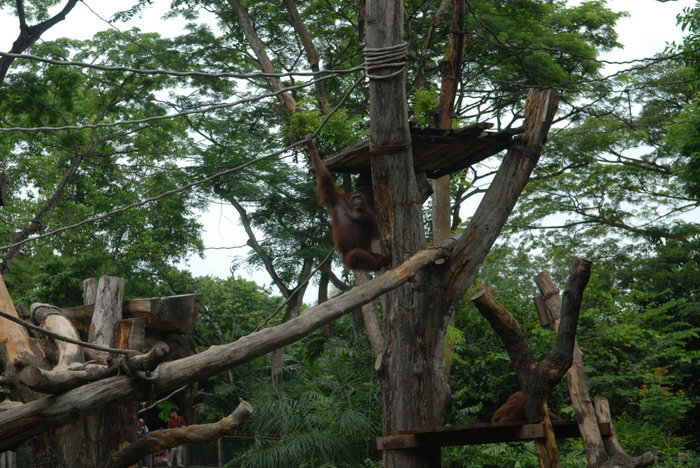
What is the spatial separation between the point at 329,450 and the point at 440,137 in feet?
23.4

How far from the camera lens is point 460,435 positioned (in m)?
4.10

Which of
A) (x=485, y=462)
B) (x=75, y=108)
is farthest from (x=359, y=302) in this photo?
(x=75, y=108)

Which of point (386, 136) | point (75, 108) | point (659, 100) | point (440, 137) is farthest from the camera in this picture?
point (659, 100)

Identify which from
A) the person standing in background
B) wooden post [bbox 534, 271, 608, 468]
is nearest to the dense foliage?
the person standing in background

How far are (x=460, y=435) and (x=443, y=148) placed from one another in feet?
6.40

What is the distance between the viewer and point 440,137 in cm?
442

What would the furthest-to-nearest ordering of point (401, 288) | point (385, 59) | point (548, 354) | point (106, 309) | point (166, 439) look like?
point (106, 309) < point (548, 354) < point (401, 288) < point (385, 59) < point (166, 439)

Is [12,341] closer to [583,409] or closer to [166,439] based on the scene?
[166,439]

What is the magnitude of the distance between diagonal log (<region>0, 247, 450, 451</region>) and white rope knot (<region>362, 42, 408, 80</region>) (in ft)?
5.40

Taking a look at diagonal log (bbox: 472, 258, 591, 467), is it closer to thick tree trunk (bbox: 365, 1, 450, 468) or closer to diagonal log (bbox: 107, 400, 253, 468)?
thick tree trunk (bbox: 365, 1, 450, 468)

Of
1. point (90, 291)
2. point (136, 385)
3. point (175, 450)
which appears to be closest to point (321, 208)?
point (175, 450)

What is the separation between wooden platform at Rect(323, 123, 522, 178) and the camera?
4.39m

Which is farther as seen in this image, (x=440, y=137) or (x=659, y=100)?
(x=659, y=100)

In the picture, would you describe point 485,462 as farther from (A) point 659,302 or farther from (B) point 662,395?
(A) point 659,302
